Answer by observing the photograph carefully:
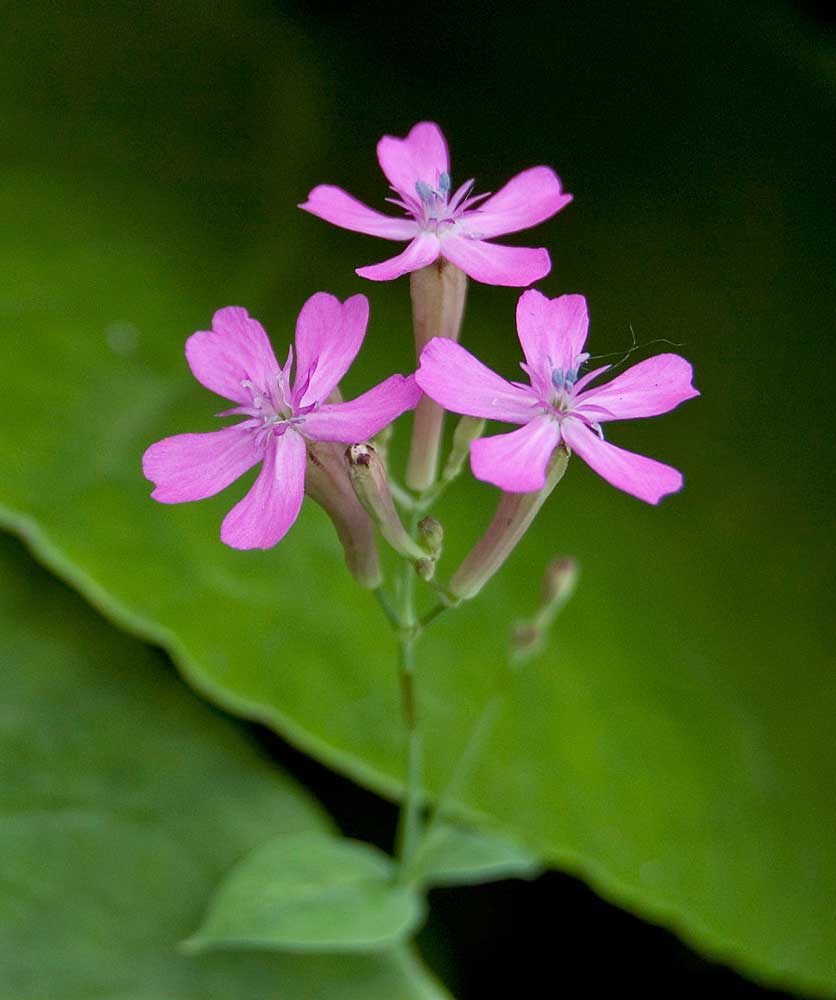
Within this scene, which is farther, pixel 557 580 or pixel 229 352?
pixel 557 580

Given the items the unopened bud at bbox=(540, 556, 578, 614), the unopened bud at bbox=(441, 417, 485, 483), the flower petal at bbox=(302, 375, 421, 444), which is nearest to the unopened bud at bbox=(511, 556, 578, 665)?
the unopened bud at bbox=(540, 556, 578, 614)

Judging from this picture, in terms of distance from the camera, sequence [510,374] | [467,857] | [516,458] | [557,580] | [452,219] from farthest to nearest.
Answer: [510,374]
[467,857]
[557,580]
[452,219]
[516,458]

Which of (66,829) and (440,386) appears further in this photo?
(66,829)

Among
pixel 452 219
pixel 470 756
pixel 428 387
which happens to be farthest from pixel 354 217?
pixel 470 756

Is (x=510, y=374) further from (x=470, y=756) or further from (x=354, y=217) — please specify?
(x=354, y=217)

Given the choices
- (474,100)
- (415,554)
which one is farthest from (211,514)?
(474,100)

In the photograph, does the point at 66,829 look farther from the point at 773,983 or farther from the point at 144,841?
the point at 773,983

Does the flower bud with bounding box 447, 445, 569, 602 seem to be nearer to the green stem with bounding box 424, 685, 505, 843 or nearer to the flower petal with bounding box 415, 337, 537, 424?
the flower petal with bounding box 415, 337, 537, 424
